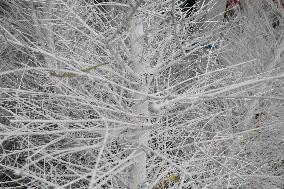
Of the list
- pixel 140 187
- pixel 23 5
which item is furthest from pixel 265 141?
pixel 23 5

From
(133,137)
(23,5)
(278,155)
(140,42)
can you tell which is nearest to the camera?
(140,42)

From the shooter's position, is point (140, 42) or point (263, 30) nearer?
point (140, 42)

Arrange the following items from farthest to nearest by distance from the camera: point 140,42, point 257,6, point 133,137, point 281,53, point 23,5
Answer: point 257,6 → point 281,53 → point 23,5 → point 133,137 → point 140,42

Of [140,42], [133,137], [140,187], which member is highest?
[140,42]

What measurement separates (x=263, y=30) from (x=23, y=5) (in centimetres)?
516

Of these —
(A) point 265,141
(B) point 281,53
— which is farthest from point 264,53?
(A) point 265,141

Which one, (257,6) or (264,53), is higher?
(257,6)

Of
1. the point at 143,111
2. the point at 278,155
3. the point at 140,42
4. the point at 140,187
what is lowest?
the point at 278,155

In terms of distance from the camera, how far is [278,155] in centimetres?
746

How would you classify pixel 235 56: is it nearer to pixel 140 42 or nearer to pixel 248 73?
pixel 248 73

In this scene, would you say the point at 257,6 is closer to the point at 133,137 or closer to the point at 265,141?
the point at 265,141

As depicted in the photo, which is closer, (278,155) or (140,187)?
(140,187)

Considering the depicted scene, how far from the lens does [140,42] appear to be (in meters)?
3.94

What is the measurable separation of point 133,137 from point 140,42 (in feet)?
3.47
